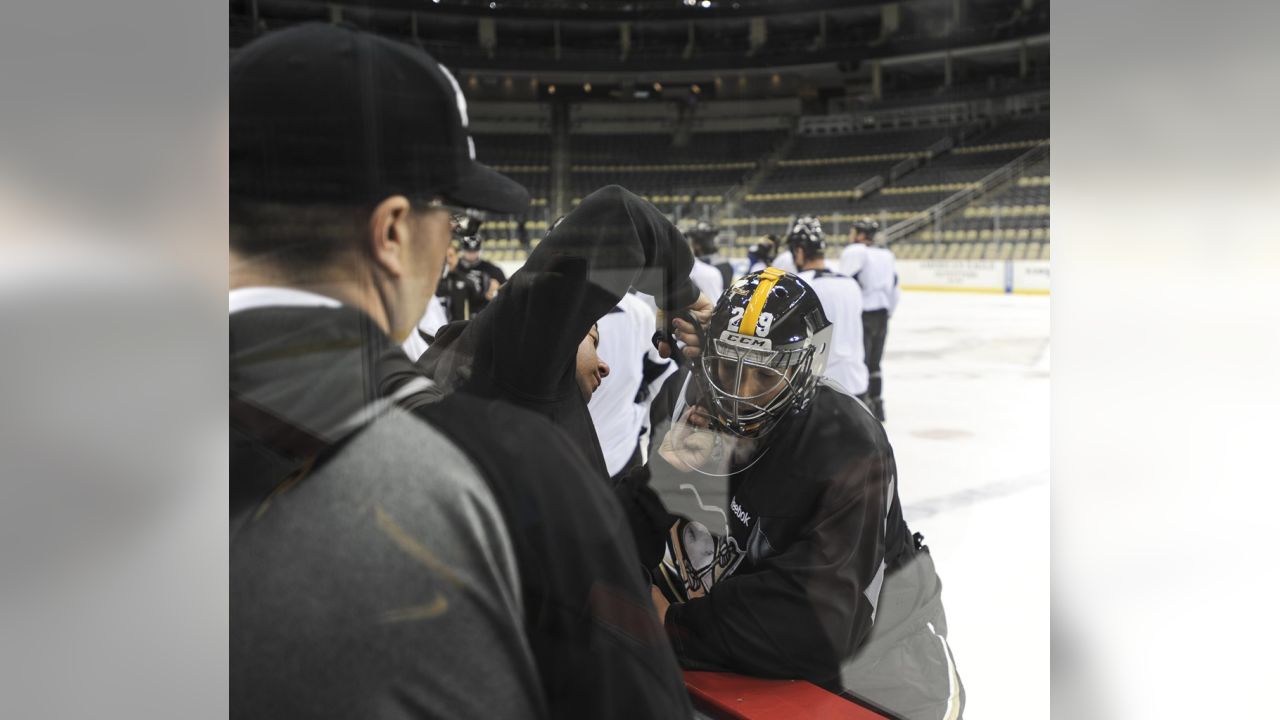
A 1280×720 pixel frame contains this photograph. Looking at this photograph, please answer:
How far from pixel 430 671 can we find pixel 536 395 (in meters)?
→ 0.28

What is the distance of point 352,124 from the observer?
2.94 feet

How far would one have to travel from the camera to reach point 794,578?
98cm

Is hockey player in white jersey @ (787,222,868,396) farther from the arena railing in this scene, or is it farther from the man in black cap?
the man in black cap

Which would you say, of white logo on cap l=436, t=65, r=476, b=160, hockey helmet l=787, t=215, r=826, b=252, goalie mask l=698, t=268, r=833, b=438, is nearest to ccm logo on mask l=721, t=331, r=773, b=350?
goalie mask l=698, t=268, r=833, b=438

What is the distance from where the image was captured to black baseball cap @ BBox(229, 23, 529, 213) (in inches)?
35.4

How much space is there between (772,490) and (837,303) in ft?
0.70

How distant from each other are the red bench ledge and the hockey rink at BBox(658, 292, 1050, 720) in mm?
169

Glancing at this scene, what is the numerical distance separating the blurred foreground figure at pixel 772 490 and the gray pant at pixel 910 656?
5 centimetres

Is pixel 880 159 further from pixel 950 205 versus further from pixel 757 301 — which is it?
pixel 757 301

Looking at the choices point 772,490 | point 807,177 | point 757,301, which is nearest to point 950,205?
point 807,177

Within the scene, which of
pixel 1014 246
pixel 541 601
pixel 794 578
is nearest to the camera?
pixel 541 601
